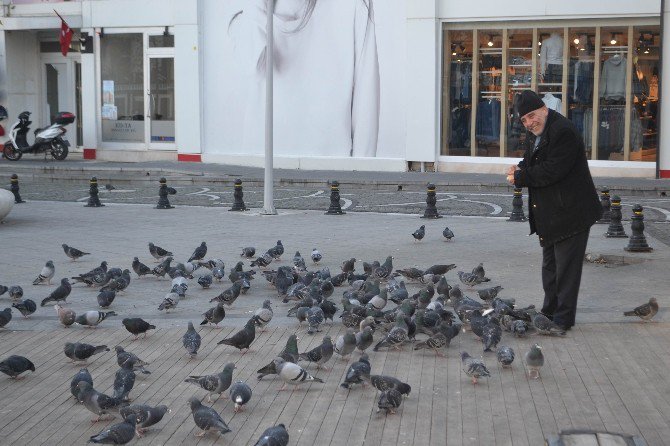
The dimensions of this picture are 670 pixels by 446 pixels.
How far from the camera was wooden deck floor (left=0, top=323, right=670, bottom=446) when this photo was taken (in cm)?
670

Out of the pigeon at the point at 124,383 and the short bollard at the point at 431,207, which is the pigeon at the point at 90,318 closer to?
the pigeon at the point at 124,383

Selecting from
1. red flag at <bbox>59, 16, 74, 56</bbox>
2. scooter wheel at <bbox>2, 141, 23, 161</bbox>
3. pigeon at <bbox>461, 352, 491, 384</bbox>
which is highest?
red flag at <bbox>59, 16, 74, 56</bbox>

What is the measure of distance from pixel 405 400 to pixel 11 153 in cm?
2374

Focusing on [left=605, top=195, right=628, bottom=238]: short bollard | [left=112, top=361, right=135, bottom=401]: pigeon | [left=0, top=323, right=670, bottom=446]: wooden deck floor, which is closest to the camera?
[left=0, top=323, right=670, bottom=446]: wooden deck floor

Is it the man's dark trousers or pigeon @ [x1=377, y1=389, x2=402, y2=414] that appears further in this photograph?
the man's dark trousers

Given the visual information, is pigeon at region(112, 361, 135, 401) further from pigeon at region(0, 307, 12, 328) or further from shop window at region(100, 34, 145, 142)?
shop window at region(100, 34, 145, 142)

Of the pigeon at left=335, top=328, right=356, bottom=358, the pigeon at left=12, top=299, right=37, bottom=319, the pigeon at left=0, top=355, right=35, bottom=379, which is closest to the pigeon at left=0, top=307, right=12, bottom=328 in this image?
the pigeon at left=12, top=299, right=37, bottom=319

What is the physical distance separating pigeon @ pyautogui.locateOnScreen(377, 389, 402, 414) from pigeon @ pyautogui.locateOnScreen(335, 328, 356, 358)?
1324 mm

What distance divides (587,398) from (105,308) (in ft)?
17.1

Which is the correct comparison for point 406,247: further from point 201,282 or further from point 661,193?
point 661,193

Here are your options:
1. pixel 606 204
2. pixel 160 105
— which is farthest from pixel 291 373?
pixel 160 105

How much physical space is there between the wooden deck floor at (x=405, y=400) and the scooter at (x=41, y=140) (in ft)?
65.7

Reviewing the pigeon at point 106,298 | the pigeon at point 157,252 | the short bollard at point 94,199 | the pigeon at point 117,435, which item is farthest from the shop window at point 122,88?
the pigeon at point 117,435

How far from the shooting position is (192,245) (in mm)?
14945
